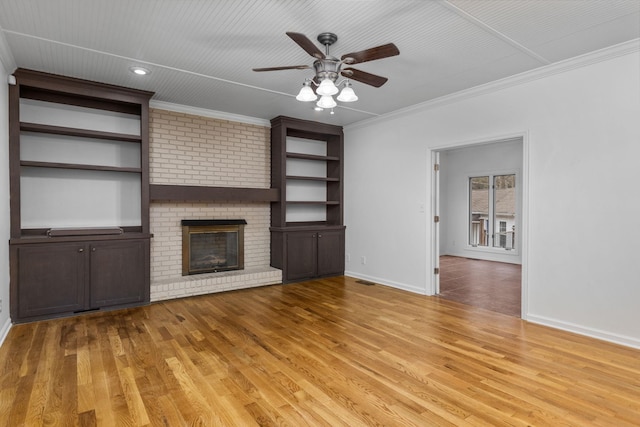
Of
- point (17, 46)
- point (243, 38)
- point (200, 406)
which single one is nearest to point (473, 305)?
point (200, 406)

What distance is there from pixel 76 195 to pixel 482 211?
8335mm

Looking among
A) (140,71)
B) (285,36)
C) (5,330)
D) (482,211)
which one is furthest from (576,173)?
(5,330)

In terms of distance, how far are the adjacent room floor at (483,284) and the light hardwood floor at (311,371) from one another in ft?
1.75

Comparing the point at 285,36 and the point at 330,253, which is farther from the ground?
the point at 285,36

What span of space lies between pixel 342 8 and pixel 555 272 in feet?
10.9

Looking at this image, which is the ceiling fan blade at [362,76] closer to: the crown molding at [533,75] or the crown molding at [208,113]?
the crown molding at [533,75]

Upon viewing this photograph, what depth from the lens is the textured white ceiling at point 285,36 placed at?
260cm

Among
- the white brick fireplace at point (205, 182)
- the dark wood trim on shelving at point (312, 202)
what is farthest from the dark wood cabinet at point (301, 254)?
the dark wood trim on shelving at point (312, 202)

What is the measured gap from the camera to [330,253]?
623 centimetres

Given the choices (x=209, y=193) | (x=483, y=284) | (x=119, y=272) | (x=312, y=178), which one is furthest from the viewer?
(x=312, y=178)

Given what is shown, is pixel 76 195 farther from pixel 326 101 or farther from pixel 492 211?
pixel 492 211

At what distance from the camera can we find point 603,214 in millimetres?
3342

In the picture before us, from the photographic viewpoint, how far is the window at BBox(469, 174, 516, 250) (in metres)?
8.21

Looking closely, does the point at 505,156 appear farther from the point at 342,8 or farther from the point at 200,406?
the point at 200,406
